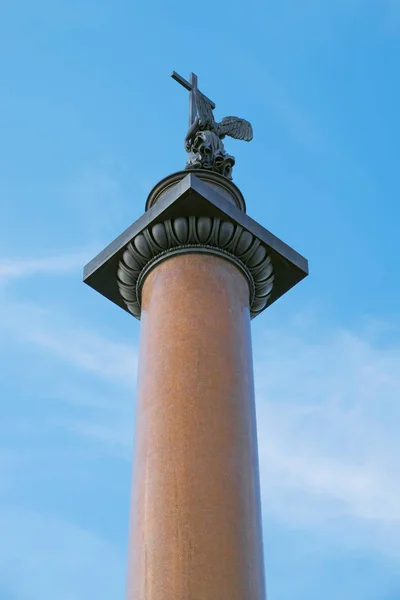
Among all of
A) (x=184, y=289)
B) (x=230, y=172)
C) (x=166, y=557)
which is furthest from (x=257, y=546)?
(x=230, y=172)

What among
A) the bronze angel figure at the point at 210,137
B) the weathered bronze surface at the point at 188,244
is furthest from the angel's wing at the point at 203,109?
the weathered bronze surface at the point at 188,244

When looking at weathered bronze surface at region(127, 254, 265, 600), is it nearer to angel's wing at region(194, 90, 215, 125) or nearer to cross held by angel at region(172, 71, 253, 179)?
cross held by angel at region(172, 71, 253, 179)

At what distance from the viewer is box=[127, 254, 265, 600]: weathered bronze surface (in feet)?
23.5

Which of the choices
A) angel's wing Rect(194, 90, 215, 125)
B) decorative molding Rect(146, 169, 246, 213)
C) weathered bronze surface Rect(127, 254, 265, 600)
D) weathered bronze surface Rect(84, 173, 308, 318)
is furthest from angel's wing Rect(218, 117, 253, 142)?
weathered bronze surface Rect(127, 254, 265, 600)

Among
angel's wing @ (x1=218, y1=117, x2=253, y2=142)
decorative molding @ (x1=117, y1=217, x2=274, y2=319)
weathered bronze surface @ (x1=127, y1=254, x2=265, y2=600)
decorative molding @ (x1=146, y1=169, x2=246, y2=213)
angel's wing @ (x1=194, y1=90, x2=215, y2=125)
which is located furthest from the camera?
angel's wing @ (x1=218, y1=117, x2=253, y2=142)

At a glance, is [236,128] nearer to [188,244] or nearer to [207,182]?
[207,182]

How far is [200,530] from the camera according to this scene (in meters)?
7.27

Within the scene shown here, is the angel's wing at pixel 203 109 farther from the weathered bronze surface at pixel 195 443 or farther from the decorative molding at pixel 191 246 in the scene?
the weathered bronze surface at pixel 195 443

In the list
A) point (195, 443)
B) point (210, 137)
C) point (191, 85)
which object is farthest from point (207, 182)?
point (195, 443)

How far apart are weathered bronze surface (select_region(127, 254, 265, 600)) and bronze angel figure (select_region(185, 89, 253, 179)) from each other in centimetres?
204

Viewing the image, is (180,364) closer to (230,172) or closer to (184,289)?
(184,289)

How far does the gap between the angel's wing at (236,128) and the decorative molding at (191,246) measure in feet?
8.86

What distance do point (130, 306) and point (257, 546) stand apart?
12.2ft

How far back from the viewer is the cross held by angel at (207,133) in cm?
1107
